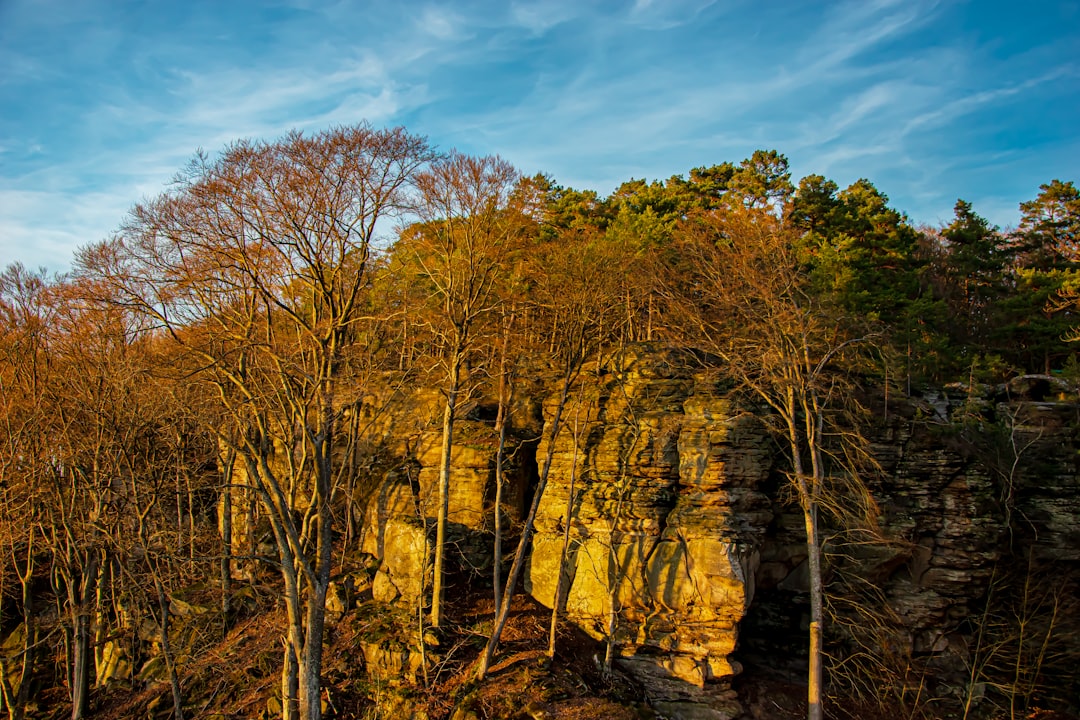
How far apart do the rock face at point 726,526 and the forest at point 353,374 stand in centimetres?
58

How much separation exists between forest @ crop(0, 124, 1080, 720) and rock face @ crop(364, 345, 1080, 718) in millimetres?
583

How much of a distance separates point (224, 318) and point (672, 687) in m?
13.4

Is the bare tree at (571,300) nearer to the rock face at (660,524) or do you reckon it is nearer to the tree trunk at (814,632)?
the rock face at (660,524)

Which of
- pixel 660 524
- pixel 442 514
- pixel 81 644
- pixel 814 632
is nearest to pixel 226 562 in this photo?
pixel 81 644

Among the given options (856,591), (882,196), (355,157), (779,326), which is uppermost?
(882,196)

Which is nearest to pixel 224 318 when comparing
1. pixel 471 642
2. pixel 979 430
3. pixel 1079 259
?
pixel 471 642

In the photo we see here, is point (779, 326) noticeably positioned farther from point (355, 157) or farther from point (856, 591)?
point (355, 157)

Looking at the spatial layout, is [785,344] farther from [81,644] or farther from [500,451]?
[81,644]

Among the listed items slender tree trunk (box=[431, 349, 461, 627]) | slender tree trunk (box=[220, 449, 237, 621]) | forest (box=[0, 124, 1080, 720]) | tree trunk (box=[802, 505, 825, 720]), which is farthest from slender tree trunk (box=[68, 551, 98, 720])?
tree trunk (box=[802, 505, 825, 720])

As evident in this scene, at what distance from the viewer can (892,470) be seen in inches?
670

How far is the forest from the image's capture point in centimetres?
1200

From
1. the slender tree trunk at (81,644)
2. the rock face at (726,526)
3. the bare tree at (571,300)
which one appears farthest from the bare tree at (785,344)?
the slender tree trunk at (81,644)

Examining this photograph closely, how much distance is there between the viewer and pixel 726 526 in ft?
47.7

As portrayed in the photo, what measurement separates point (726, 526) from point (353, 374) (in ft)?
32.8
